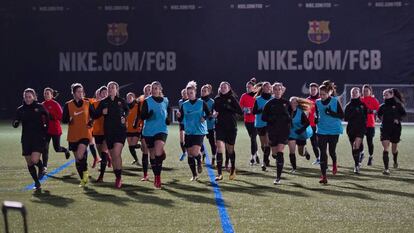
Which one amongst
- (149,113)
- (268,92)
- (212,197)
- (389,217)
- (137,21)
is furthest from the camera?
(137,21)

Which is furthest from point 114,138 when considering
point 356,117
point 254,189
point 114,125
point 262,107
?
point 356,117

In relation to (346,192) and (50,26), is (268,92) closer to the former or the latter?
(346,192)

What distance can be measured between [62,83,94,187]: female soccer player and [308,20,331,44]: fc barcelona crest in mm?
19119

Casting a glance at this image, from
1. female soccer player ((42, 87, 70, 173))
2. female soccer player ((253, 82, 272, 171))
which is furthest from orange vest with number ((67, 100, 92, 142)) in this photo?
female soccer player ((253, 82, 272, 171))

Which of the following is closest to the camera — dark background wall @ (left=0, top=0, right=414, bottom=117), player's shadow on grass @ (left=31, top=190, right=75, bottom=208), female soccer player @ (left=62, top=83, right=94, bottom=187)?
player's shadow on grass @ (left=31, top=190, right=75, bottom=208)

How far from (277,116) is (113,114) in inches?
110

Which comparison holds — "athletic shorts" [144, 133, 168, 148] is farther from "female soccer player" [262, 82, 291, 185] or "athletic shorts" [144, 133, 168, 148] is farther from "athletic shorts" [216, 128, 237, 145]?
"female soccer player" [262, 82, 291, 185]

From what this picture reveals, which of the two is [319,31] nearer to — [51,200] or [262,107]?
[262,107]

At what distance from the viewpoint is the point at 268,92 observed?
478 inches

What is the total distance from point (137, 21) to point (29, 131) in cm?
1923

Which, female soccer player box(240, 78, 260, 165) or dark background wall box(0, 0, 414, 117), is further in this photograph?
dark background wall box(0, 0, 414, 117)

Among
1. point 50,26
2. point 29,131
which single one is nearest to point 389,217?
point 29,131

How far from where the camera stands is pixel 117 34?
28.8 metres

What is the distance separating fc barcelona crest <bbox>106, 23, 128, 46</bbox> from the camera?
2862 centimetres
